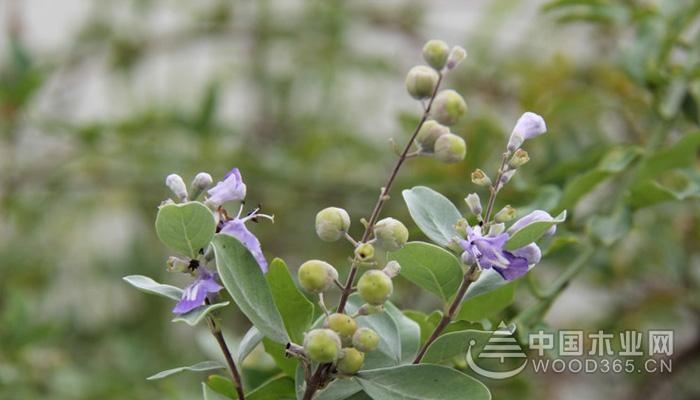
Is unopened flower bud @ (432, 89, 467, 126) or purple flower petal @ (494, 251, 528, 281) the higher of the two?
unopened flower bud @ (432, 89, 467, 126)

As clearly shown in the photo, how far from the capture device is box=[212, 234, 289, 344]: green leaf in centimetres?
37

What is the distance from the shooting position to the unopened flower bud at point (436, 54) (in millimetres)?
402

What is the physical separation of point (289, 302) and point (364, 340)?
0.18 ft

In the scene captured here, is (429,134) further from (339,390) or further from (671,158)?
(671,158)

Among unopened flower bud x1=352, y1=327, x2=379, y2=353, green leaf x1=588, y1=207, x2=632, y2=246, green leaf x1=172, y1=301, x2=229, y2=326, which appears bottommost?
green leaf x1=588, y1=207, x2=632, y2=246

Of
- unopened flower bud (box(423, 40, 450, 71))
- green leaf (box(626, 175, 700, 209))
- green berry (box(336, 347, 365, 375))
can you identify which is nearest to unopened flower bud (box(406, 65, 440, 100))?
unopened flower bud (box(423, 40, 450, 71))

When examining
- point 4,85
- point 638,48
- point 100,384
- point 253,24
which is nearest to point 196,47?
point 253,24

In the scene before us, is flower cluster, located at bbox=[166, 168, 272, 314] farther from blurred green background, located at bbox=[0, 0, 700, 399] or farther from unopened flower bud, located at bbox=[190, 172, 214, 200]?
blurred green background, located at bbox=[0, 0, 700, 399]

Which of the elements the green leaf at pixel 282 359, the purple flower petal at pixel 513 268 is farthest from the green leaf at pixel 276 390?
the purple flower petal at pixel 513 268

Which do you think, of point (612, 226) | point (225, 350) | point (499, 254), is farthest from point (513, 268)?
point (612, 226)

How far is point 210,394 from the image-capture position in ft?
1.30

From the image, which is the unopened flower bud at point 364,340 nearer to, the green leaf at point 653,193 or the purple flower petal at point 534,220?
the purple flower petal at point 534,220

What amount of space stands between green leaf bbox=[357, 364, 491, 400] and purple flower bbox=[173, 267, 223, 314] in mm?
65

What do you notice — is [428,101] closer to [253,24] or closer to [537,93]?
[537,93]
